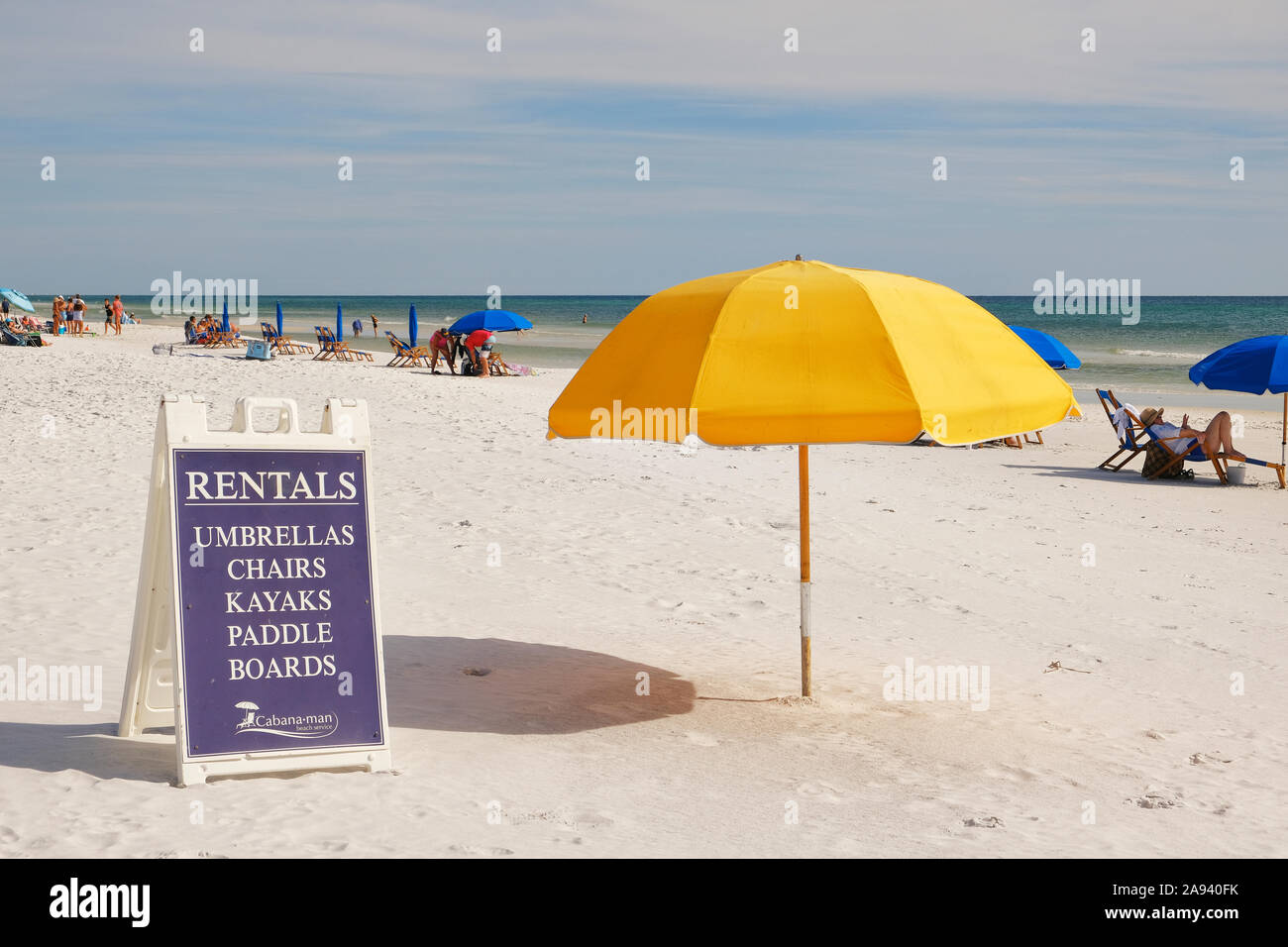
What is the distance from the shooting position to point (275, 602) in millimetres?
4426

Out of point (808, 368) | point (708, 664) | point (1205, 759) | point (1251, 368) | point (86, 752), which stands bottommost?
point (1205, 759)

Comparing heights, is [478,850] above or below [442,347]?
below

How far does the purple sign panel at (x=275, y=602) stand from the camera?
14.1ft

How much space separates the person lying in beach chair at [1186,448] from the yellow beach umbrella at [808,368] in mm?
9597

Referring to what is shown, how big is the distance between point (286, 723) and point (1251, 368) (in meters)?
11.7

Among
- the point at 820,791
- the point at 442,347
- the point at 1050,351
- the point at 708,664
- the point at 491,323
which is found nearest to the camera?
the point at 820,791

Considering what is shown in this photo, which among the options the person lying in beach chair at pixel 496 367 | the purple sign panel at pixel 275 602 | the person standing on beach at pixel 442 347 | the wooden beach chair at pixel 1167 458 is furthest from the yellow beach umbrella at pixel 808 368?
the person lying in beach chair at pixel 496 367

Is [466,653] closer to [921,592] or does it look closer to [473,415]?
[921,592]

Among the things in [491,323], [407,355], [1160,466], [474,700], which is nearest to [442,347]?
[491,323]

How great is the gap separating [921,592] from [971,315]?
3.11 meters

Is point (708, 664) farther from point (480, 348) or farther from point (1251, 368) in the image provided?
point (480, 348)

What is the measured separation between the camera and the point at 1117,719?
18.0 ft

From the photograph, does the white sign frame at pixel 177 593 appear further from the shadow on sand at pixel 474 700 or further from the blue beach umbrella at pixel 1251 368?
the blue beach umbrella at pixel 1251 368
